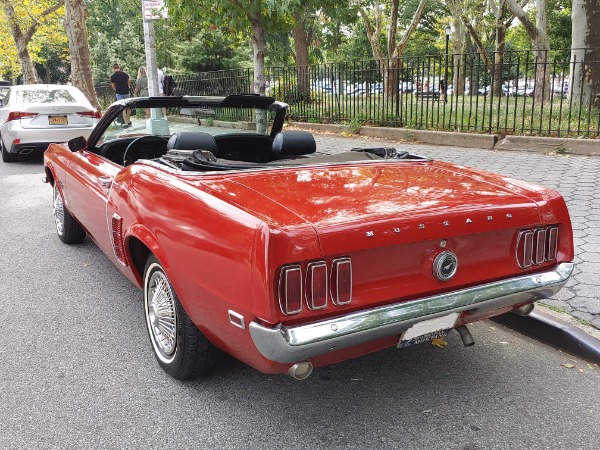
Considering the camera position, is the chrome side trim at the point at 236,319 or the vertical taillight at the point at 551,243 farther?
the vertical taillight at the point at 551,243

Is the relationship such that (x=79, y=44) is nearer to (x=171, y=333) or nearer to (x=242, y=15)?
(x=242, y=15)

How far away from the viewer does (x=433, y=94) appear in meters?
12.6

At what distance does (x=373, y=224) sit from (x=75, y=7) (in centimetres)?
1948

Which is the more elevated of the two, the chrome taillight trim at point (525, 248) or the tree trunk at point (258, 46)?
the tree trunk at point (258, 46)

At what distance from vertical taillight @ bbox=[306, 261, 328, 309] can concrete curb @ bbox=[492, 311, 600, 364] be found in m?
1.97

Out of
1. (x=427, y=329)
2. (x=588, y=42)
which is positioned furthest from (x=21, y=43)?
(x=427, y=329)

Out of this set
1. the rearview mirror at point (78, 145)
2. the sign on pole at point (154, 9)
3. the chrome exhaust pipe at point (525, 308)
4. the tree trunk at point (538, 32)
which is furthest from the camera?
the tree trunk at point (538, 32)

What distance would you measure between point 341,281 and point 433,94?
11003 millimetres

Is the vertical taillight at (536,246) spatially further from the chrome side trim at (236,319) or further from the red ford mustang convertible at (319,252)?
the chrome side trim at (236,319)

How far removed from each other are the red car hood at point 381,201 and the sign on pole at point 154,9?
8.48 m

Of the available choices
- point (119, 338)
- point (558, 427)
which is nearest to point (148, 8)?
point (119, 338)

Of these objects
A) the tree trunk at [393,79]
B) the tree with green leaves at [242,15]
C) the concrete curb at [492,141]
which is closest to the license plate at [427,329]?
the tree with green leaves at [242,15]

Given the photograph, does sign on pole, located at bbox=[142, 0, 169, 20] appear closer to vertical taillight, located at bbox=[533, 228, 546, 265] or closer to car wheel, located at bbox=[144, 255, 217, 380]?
car wheel, located at bbox=[144, 255, 217, 380]

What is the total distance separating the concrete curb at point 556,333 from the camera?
3413 millimetres
